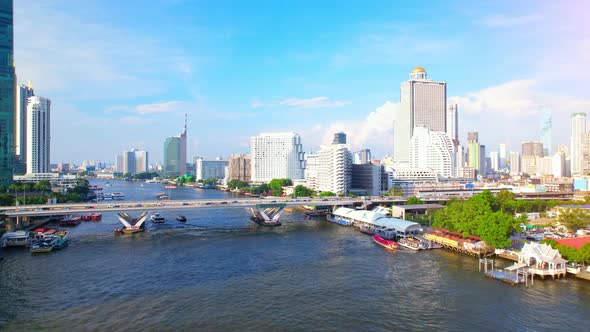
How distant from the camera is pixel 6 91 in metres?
66.6

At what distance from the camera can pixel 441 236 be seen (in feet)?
105

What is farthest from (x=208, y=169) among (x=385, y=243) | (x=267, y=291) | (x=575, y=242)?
(x=575, y=242)

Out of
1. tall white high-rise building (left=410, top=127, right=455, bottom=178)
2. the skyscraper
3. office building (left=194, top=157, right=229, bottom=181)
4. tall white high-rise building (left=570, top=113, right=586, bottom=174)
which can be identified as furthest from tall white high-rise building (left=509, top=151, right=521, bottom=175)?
the skyscraper

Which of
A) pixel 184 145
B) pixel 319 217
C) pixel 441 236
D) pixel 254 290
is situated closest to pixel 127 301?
pixel 254 290

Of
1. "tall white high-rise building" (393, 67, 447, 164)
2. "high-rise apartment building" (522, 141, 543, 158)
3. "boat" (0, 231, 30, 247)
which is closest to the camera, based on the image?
"boat" (0, 231, 30, 247)

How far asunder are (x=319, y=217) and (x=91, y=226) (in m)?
26.7

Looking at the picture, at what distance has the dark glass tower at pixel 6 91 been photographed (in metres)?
63.6

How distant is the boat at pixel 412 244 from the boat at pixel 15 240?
1179 inches

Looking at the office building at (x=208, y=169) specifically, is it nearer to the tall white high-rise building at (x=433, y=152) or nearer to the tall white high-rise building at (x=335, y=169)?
the tall white high-rise building at (x=433, y=152)

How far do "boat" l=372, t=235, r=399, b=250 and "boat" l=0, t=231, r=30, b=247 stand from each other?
28251 mm

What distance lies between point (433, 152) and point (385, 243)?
6985cm

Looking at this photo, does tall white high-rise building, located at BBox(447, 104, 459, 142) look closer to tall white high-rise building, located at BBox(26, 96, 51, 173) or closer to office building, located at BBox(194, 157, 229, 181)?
office building, located at BBox(194, 157, 229, 181)

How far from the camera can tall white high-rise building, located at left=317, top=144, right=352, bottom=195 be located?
2608 inches

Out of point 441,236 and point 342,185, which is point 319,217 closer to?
point 342,185
